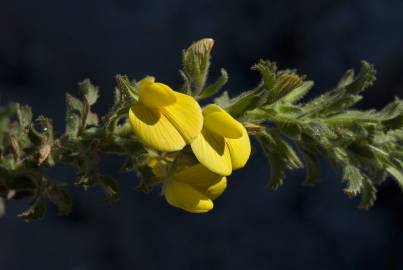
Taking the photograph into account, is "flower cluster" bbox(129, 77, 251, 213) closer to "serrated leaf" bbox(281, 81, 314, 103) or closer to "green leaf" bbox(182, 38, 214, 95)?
"green leaf" bbox(182, 38, 214, 95)

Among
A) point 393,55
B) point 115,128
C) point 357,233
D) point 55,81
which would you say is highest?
point 115,128

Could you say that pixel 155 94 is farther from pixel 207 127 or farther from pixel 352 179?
pixel 352 179

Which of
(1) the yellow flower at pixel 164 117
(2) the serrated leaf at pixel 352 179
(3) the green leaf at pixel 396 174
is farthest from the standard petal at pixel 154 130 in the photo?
(3) the green leaf at pixel 396 174

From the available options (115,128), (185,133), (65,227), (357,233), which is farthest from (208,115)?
(357,233)

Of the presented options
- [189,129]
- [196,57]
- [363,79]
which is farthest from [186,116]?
[363,79]

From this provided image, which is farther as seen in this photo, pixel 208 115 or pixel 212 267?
pixel 212 267

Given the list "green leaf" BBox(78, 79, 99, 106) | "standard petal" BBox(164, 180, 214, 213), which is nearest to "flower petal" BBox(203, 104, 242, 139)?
"standard petal" BBox(164, 180, 214, 213)

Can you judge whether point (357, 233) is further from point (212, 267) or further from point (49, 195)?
point (49, 195)
